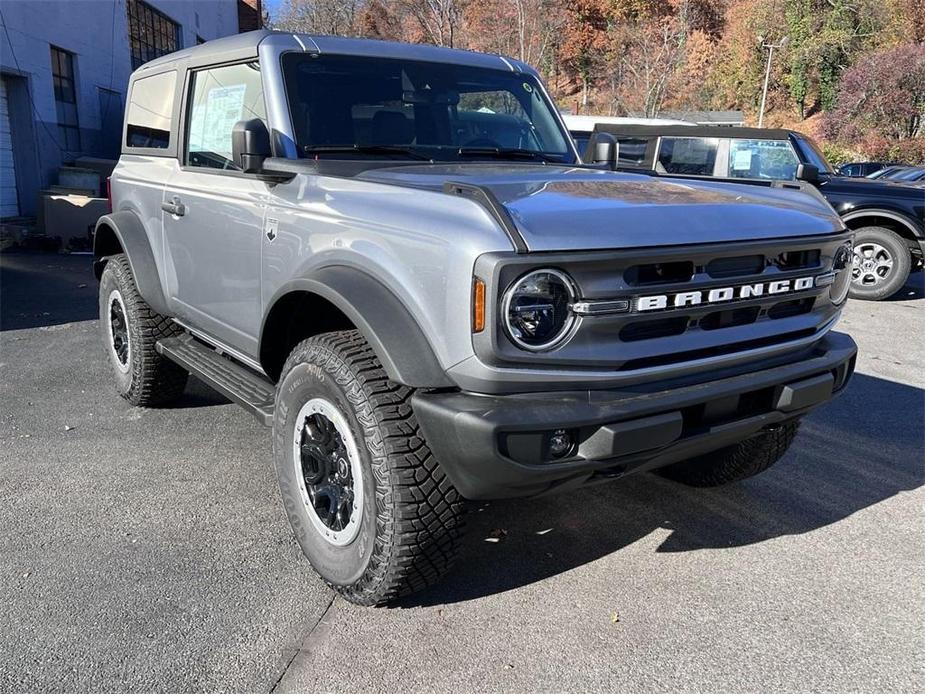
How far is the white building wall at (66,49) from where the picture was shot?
12.0 meters

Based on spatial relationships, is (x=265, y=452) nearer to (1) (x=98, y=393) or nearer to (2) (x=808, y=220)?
(1) (x=98, y=393)

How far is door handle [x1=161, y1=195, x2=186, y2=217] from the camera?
158 inches

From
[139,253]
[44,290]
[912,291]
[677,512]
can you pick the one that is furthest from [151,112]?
[912,291]

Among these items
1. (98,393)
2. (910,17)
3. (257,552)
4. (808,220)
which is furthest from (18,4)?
(910,17)

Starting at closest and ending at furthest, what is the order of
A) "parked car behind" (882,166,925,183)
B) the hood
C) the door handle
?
the hood, the door handle, "parked car behind" (882,166,925,183)

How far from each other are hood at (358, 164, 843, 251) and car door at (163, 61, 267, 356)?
70cm

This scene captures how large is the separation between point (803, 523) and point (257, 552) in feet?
7.96

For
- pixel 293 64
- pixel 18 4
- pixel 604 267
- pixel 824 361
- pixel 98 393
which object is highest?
pixel 18 4

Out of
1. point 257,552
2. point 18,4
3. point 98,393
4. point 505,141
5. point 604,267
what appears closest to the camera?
point 604,267

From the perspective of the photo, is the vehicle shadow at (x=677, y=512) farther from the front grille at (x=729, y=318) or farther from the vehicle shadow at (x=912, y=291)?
the vehicle shadow at (x=912, y=291)

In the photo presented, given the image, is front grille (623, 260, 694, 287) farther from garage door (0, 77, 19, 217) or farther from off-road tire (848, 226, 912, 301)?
garage door (0, 77, 19, 217)

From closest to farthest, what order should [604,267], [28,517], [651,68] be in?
1. [604,267]
2. [28,517]
3. [651,68]

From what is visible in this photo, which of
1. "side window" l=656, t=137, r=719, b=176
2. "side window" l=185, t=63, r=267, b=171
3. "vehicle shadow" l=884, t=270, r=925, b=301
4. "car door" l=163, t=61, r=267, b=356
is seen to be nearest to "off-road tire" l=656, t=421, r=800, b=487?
"car door" l=163, t=61, r=267, b=356

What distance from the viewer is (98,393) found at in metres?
5.18
